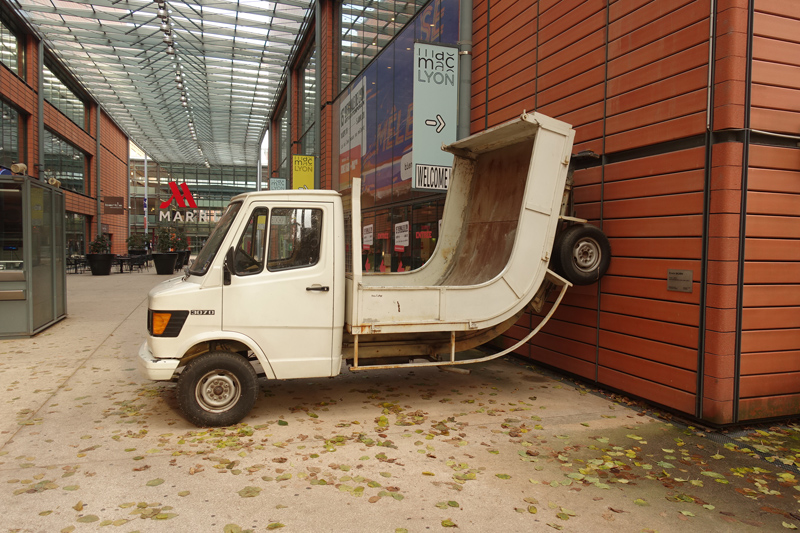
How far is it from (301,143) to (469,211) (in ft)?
62.0

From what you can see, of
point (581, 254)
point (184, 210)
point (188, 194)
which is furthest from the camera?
point (184, 210)

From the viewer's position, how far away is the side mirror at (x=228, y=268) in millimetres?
A: 4949

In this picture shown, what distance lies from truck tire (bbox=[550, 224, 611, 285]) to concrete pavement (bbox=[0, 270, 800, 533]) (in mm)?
1407

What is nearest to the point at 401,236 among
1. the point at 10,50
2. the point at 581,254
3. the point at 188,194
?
the point at 581,254

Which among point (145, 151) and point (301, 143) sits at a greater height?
point (145, 151)

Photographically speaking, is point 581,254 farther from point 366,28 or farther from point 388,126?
point 366,28

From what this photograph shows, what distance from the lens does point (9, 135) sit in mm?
21844

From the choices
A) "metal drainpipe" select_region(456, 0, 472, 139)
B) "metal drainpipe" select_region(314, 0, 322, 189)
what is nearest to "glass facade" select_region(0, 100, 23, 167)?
"metal drainpipe" select_region(314, 0, 322, 189)

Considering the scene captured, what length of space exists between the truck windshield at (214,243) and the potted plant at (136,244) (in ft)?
107

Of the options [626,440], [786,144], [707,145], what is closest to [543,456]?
[626,440]

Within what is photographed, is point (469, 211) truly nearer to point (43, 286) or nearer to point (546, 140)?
point (546, 140)

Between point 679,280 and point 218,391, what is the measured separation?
4.52 m

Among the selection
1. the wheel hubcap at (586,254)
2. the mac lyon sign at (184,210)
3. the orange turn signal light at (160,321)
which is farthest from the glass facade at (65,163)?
the wheel hubcap at (586,254)

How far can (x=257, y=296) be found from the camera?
16.5 feet
